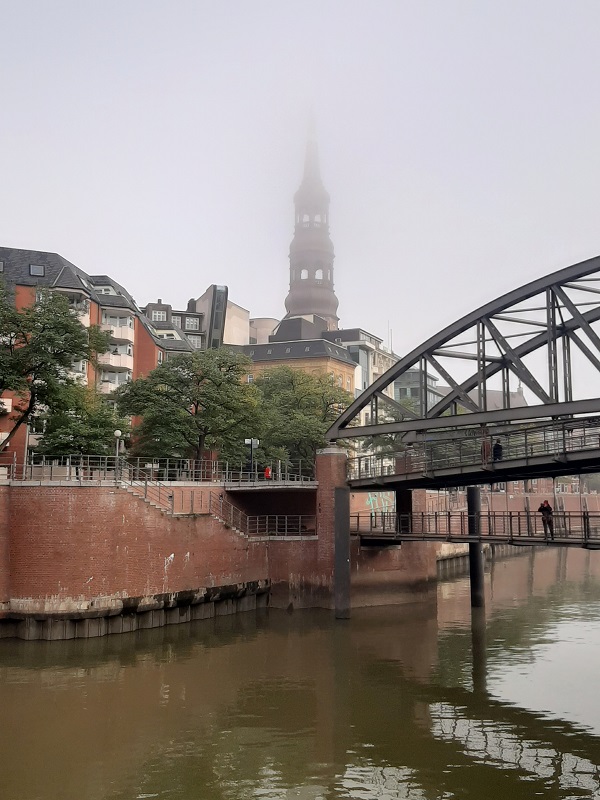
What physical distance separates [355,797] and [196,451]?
38.9 metres

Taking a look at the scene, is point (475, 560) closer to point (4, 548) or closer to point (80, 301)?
point (4, 548)

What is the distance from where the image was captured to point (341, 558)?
40469mm

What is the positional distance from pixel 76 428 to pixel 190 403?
876cm

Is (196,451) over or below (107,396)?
below

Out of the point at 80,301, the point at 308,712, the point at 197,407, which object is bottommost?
the point at 308,712

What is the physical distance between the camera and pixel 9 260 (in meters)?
61.2

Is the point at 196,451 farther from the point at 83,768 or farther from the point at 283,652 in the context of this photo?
the point at 83,768

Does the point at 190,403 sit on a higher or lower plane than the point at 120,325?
lower

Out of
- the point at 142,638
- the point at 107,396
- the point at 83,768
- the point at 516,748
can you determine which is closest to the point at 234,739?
the point at 83,768

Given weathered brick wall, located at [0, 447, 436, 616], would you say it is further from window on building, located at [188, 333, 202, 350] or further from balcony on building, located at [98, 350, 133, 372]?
window on building, located at [188, 333, 202, 350]

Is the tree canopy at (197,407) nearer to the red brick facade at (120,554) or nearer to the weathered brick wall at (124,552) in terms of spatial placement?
the weathered brick wall at (124,552)

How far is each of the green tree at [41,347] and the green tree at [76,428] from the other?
1302mm

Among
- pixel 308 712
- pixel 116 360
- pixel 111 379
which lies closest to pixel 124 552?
pixel 308 712

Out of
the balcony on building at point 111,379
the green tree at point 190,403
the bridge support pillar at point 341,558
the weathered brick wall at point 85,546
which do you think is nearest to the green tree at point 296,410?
the green tree at point 190,403
